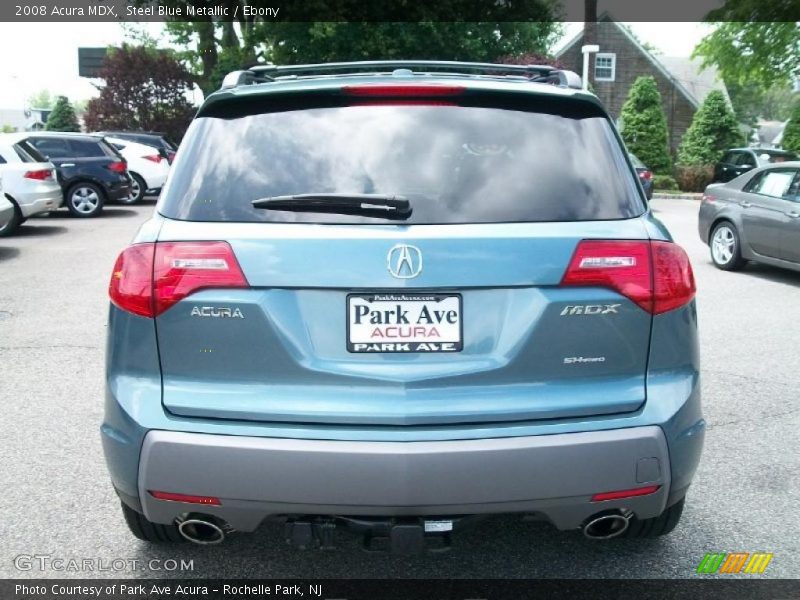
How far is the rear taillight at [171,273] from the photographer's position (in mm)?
2727

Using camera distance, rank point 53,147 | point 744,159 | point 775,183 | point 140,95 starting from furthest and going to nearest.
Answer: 1. point 140,95
2. point 744,159
3. point 53,147
4. point 775,183

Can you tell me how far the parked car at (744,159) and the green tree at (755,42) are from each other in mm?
4264

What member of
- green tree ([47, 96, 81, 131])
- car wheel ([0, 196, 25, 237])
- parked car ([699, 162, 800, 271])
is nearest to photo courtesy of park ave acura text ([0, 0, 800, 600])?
parked car ([699, 162, 800, 271])

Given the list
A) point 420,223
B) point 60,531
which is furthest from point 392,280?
point 60,531

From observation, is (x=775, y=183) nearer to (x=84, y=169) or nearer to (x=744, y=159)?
(x=84, y=169)

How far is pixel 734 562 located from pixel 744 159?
2820cm

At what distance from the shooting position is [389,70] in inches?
164

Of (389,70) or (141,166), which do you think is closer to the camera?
(389,70)

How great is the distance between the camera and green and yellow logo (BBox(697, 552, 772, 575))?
3424 mm

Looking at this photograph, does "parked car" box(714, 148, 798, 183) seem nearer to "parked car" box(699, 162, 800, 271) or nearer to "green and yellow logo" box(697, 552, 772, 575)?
"parked car" box(699, 162, 800, 271)

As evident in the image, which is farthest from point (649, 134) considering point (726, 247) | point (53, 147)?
point (726, 247)

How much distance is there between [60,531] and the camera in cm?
372

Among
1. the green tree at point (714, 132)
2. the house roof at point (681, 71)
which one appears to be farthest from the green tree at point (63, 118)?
the green tree at point (714, 132)

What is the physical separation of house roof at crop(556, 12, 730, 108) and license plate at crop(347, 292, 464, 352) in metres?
48.9
